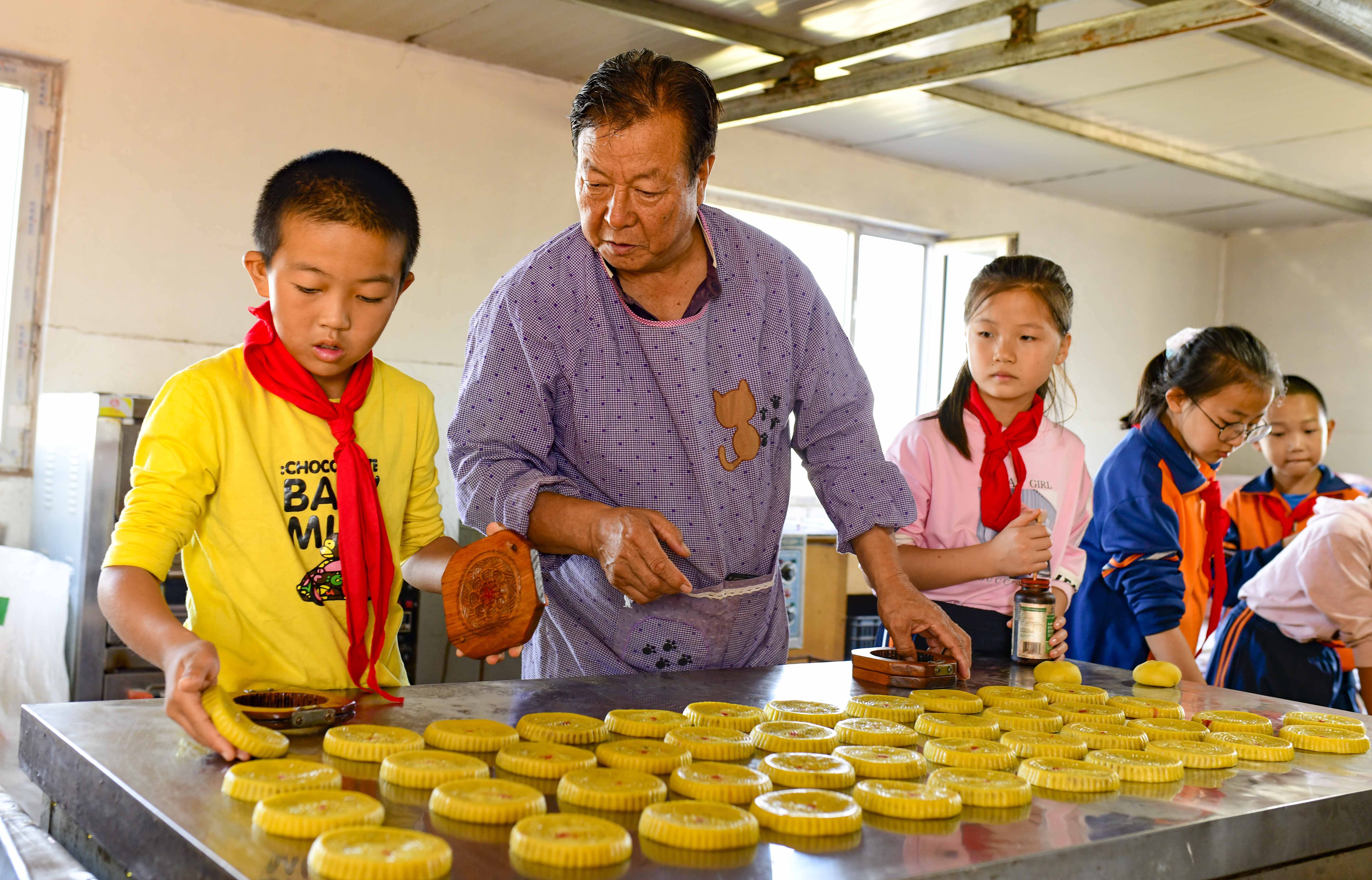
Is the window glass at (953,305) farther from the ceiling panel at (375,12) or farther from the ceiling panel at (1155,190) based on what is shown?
the ceiling panel at (375,12)

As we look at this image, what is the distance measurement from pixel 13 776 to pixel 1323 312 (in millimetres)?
7861

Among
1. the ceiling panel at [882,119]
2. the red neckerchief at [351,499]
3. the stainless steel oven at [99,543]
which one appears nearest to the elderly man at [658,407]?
the red neckerchief at [351,499]

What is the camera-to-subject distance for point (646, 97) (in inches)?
60.6

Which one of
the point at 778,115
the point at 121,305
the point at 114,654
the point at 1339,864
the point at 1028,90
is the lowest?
the point at 114,654

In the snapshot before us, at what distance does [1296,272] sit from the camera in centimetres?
774

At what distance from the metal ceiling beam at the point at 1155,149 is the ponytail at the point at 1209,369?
2477mm

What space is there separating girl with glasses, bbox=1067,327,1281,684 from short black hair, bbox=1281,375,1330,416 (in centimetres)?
148

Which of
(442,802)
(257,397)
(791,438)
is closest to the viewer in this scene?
(442,802)

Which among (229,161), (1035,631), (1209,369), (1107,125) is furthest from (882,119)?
(1035,631)

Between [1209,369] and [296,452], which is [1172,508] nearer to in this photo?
[1209,369]

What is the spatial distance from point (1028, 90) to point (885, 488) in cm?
382

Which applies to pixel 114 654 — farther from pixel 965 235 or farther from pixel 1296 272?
pixel 1296 272

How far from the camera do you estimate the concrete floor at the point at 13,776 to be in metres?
2.52

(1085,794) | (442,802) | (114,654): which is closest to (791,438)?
(1085,794)
